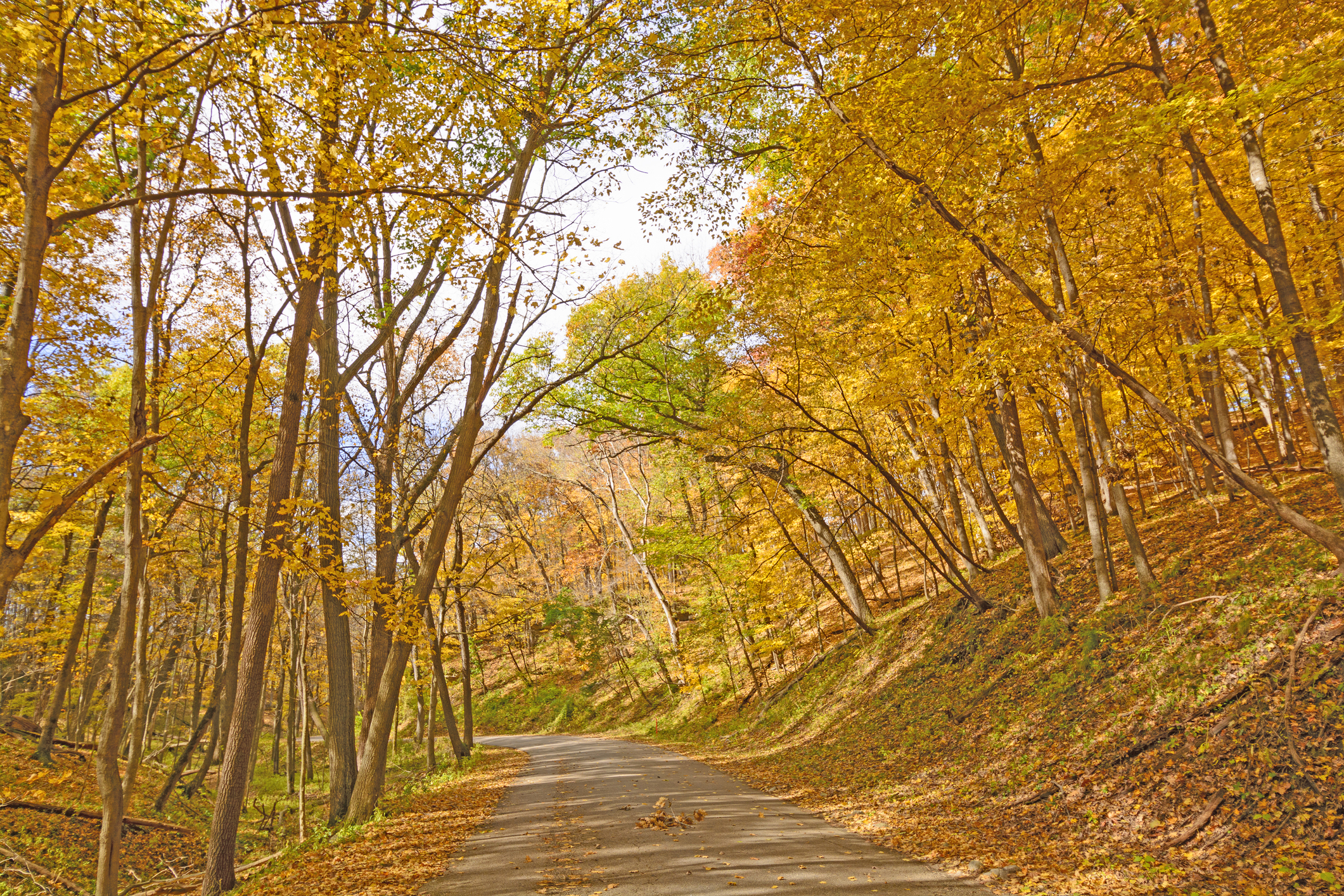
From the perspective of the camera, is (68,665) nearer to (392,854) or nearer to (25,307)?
(392,854)

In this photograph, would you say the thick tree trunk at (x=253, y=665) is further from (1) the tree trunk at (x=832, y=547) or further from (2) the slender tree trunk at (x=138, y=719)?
(1) the tree trunk at (x=832, y=547)

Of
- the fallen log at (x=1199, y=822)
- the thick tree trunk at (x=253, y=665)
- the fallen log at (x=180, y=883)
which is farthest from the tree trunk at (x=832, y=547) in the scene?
the fallen log at (x=180, y=883)

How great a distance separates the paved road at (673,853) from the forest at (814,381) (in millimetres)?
752

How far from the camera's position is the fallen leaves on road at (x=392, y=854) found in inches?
240

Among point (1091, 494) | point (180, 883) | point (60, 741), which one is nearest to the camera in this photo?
point (180, 883)

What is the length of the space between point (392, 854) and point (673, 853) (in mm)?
3371

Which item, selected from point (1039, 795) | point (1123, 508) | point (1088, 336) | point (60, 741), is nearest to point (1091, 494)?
point (1123, 508)

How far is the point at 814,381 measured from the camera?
12352mm

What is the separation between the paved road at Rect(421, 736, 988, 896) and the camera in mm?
5254

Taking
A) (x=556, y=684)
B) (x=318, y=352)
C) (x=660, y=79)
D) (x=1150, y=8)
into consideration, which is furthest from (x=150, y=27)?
(x=556, y=684)

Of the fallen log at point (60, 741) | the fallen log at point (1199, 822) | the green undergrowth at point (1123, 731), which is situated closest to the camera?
the green undergrowth at point (1123, 731)

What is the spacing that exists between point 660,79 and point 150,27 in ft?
17.7

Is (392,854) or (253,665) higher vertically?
(253,665)

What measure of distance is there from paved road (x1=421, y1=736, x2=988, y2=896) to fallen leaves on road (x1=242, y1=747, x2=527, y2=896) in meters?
0.29
